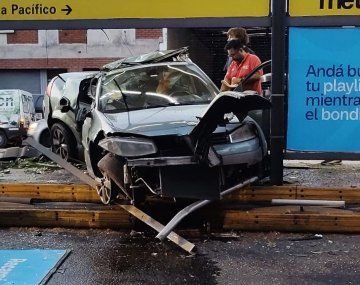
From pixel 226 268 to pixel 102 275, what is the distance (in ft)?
3.65

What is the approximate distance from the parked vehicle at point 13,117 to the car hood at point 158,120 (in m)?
9.90

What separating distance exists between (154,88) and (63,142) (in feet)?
11.8

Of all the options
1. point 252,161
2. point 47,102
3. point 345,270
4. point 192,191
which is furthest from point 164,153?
point 47,102

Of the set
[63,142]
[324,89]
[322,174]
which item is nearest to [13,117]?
[63,142]

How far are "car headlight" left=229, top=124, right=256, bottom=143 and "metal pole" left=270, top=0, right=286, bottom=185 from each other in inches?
40.8

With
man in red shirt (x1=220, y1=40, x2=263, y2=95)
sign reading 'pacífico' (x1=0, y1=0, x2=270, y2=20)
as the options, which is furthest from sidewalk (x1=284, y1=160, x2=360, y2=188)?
sign reading 'pacífico' (x1=0, y1=0, x2=270, y2=20)

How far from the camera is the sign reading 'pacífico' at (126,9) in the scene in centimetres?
680

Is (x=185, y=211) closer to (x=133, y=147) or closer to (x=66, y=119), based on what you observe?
(x=133, y=147)

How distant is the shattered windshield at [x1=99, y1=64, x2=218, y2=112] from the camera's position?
6844mm

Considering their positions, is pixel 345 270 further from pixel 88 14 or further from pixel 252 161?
pixel 88 14

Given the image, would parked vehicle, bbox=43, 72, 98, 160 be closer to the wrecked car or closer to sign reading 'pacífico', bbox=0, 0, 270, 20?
sign reading 'pacífico', bbox=0, 0, 270, 20

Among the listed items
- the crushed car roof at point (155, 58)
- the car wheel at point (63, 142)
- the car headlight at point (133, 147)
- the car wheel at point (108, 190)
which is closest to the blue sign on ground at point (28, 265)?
the car wheel at point (108, 190)

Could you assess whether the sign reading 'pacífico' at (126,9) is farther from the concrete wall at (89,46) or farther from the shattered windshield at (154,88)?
the concrete wall at (89,46)

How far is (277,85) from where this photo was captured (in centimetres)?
697
